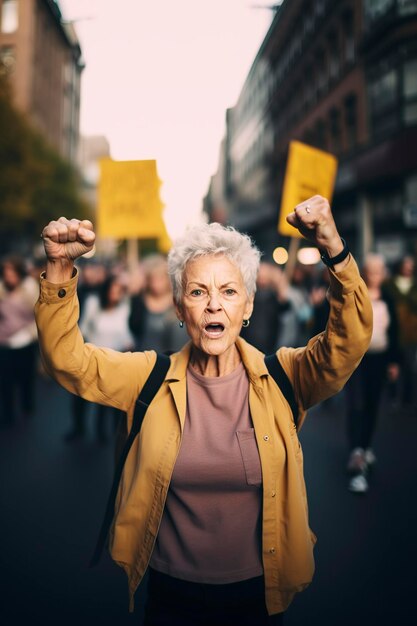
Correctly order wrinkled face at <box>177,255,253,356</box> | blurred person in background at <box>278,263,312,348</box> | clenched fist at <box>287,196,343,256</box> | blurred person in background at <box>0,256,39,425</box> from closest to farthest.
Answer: clenched fist at <box>287,196,343,256</box>, wrinkled face at <box>177,255,253,356</box>, blurred person in background at <box>0,256,39,425</box>, blurred person in background at <box>278,263,312,348</box>

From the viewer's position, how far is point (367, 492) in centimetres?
425

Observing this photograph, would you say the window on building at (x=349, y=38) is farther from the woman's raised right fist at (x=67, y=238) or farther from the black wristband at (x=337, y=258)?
the woman's raised right fist at (x=67, y=238)

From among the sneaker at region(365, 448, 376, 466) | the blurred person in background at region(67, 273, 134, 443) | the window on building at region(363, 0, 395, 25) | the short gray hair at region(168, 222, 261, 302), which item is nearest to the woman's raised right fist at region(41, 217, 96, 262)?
the short gray hair at region(168, 222, 261, 302)

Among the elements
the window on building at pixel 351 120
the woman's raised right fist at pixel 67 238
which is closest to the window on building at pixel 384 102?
the window on building at pixel 351 120

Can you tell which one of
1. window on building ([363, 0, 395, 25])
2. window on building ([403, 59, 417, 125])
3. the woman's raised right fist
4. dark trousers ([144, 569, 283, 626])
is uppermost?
window on building ([363, 0, 395, 25])

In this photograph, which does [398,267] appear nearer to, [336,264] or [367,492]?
[367,492]

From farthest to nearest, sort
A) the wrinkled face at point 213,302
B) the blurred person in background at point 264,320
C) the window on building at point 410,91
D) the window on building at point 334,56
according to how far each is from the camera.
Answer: the window on building at point 334,56
the window on building at point 410,91
the blurred person in background at point 264,320
the wrinkled face at point 213,302

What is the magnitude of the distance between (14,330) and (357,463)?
4229mm

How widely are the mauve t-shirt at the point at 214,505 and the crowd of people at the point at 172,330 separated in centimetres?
261

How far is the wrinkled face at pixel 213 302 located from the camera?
1.88 meters

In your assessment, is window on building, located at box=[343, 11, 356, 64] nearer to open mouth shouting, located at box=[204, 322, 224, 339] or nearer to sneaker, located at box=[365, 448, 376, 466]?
sneaker, located at box=[365, 448, 376, 466]

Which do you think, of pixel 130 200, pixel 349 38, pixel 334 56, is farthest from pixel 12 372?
pixel 334 56

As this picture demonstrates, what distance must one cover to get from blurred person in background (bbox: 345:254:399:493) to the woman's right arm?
10.8 feet

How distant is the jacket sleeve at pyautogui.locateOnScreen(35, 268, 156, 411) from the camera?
1.65 meters
